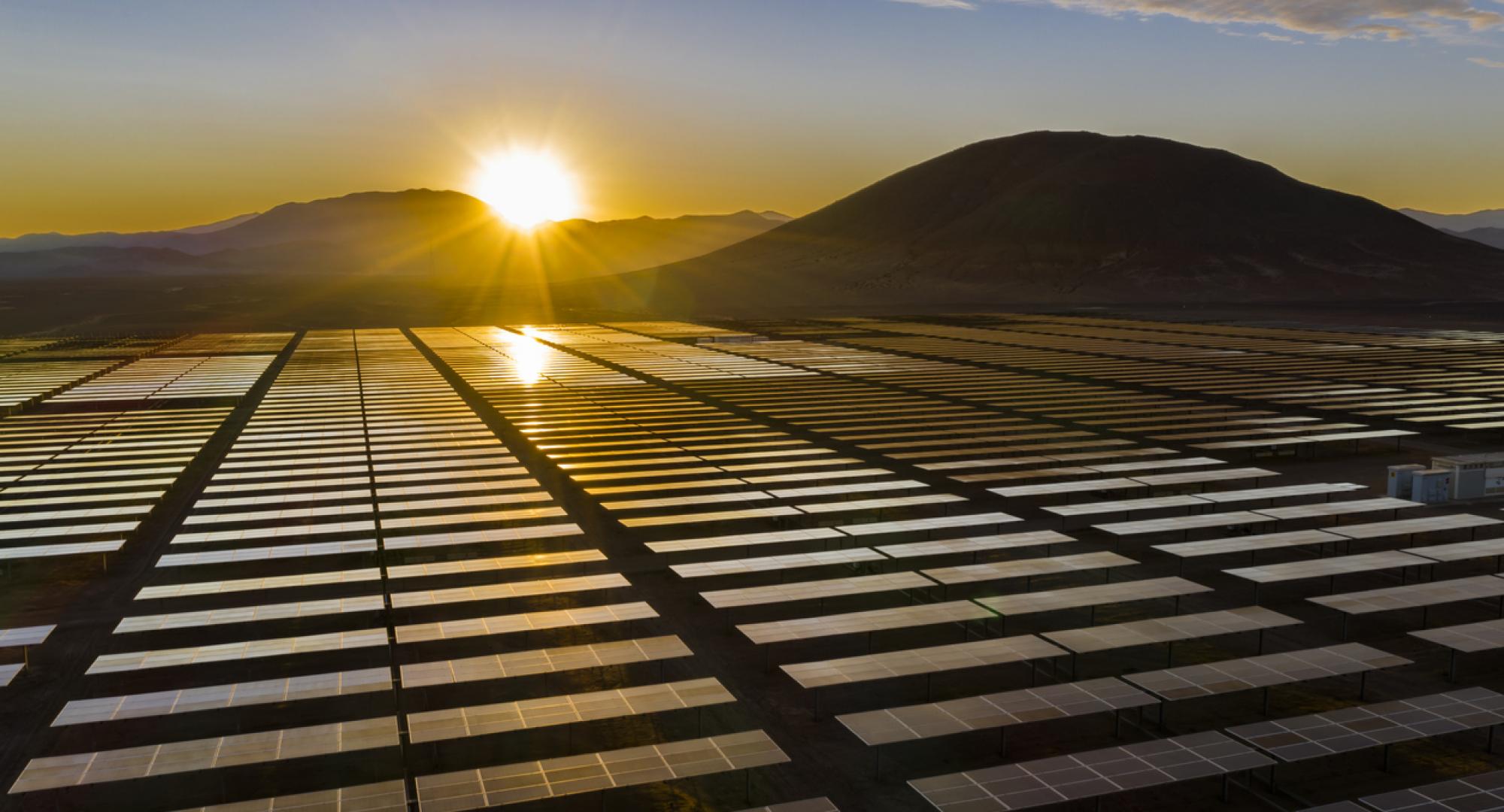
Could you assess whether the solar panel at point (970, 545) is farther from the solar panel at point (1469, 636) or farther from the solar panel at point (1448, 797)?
the solar panel at point (1448, 797)

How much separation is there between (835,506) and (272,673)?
1896 cm

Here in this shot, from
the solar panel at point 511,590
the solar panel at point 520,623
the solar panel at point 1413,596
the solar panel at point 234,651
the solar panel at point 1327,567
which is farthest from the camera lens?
the solar panel at point 1327,567

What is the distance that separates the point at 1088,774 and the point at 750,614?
35.0 feet

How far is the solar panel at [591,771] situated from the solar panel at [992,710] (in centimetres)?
189

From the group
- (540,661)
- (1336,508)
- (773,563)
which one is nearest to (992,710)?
(540,661)

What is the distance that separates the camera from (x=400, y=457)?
47.8m

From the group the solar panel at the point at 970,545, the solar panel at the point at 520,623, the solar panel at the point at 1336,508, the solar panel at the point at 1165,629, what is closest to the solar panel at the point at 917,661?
the solar panel at the point at 1165,629

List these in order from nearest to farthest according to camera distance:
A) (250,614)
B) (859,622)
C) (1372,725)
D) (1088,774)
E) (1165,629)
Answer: (1088,774) < (1372,725) < (1165,629) < (859,622) < (250,614)

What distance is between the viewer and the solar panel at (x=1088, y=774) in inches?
679

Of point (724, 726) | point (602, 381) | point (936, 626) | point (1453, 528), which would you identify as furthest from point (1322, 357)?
point (724, 726)

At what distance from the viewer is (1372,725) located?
772 inches

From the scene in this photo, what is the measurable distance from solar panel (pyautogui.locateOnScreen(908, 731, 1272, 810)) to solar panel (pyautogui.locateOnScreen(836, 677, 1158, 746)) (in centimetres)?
106

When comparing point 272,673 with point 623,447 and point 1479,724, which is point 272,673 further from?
point 623,447

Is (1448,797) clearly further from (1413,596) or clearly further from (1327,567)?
(1327,567)
